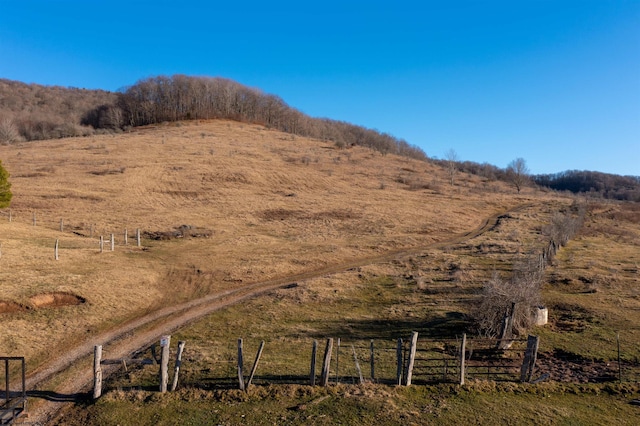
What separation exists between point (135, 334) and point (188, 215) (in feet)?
104

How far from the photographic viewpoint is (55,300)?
21781mm

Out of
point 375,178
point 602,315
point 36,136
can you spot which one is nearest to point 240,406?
point 602,315

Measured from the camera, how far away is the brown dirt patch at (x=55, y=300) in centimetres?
2112

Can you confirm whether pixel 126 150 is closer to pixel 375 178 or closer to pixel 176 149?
pixel 176 149

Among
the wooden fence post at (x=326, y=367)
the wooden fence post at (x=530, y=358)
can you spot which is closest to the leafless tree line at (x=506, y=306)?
the wooden fence post at (x=530, y=358)

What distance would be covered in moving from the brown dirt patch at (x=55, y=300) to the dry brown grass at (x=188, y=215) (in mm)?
275

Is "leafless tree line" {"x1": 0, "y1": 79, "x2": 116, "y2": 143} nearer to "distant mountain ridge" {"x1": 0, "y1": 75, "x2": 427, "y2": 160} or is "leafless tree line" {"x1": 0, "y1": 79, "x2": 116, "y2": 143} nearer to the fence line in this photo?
"distant mountain ridge" {"x1": 0, "y1": 75, "x2": 427, "y2": 160}

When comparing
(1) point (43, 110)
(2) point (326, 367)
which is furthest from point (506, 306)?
(1) point (43, 110)

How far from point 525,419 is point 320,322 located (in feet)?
35.3

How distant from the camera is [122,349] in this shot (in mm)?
17766

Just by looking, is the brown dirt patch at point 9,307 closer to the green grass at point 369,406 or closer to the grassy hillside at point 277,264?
the grassy hillside at point 277,264

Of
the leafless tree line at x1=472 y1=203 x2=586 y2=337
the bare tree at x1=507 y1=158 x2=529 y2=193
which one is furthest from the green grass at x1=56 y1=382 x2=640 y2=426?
the bare tree at x1=507 y1=158 x2=529 y2=193

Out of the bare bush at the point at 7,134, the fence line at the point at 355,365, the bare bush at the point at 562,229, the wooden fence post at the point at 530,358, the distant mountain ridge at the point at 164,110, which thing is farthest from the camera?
the distant mountain ridge at the point at 164,110

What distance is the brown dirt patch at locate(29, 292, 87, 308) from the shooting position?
21.1m
